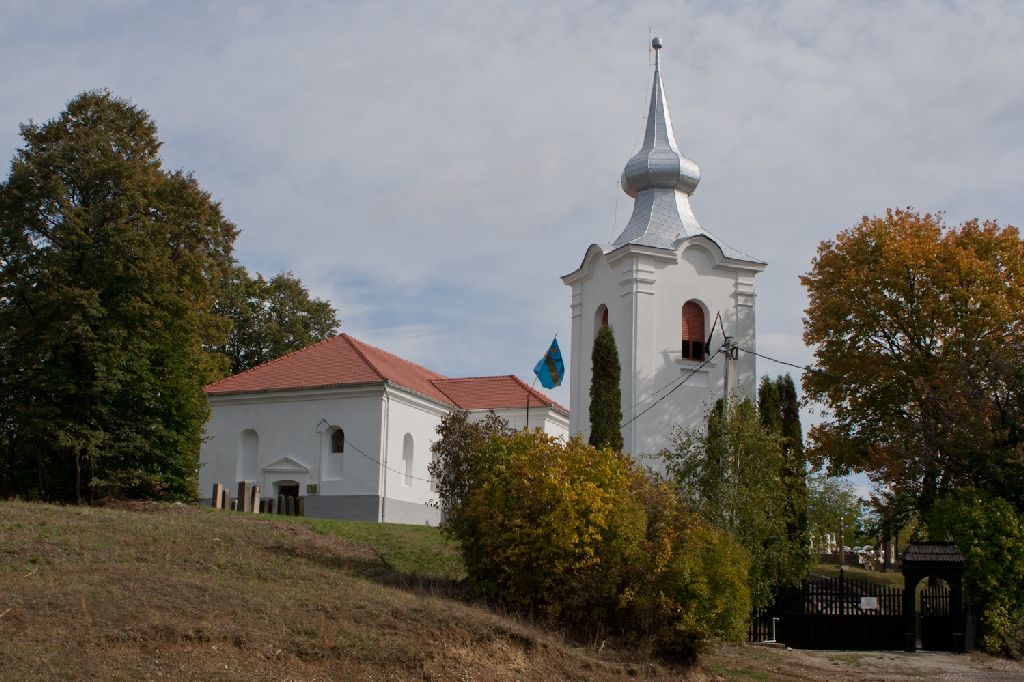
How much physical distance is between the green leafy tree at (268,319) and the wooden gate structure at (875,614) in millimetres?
36631

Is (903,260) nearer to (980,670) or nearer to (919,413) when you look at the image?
(919,413)

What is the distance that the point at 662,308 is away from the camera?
124ft

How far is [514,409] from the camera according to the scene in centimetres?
4700

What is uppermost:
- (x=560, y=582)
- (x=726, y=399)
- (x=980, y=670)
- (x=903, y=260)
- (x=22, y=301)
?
(x=903, y=260)

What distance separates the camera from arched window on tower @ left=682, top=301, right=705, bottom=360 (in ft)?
125

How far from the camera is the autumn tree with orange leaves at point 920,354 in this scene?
27531 millimetres

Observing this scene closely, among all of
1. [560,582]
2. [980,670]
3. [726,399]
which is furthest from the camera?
[726,399]

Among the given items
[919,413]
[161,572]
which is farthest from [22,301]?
[919,413]

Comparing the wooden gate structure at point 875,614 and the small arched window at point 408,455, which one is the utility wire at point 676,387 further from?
the wooden gate structure at point 875,614

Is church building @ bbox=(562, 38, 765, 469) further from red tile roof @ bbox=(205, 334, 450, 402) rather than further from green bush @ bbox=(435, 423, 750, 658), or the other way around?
green bush @ bbox=(435, 423, 750, 658)

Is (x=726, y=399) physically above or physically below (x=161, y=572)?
above

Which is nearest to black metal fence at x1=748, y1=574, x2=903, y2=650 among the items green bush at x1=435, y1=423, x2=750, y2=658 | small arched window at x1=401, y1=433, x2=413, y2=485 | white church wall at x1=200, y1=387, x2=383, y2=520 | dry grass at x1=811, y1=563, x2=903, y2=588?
green bush at x1=435, y1=423, x2=750, y2=658

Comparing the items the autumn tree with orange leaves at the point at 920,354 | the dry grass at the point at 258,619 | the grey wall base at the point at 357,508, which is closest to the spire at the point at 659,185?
the autumn tree with orange leaves at the point at 920,354

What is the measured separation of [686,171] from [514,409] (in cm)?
1265
